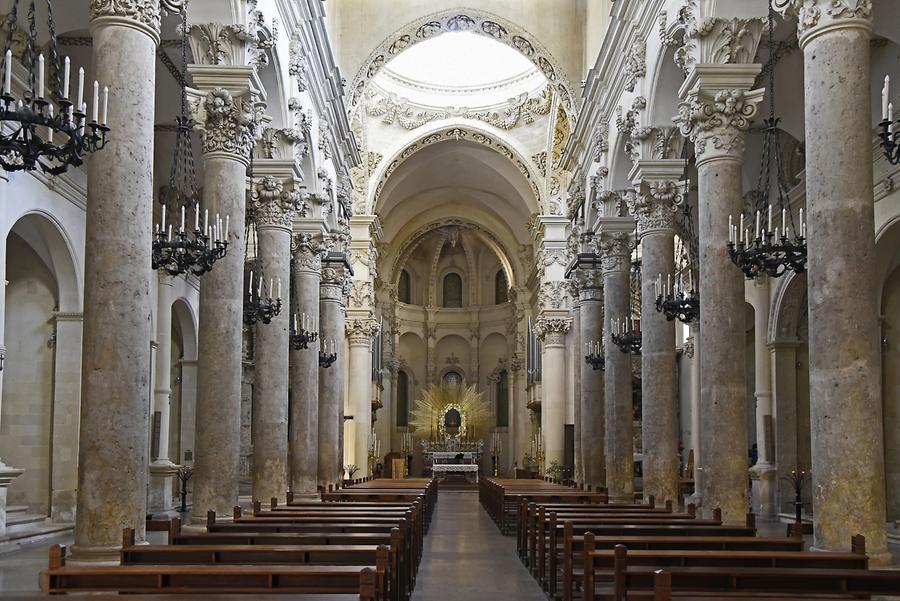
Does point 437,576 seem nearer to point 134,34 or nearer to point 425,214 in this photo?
point 134,34

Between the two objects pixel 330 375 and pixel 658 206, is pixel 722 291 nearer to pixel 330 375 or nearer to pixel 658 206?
pixel 658 206

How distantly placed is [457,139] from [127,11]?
2847 centimetres

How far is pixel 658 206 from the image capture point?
58.3ft

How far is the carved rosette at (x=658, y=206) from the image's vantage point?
17578mm

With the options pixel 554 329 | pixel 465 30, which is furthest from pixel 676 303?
pixel 554 329

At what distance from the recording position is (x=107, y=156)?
31.3 ft

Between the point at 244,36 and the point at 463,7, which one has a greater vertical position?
the point at 463,7

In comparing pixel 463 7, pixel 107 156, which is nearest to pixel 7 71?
pixel 107 156

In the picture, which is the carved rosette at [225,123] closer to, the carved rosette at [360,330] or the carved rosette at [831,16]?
the carved rosette at [831,16]

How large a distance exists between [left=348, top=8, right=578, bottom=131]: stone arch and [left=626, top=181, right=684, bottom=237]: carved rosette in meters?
10.6

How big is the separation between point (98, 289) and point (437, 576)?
20.8ft

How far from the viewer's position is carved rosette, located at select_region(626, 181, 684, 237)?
1758 cm

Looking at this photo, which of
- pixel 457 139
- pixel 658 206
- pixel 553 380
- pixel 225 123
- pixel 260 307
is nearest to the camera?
pixel 225 123

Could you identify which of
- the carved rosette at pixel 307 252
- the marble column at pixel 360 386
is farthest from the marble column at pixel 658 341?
the marble column at pixel 360 386
